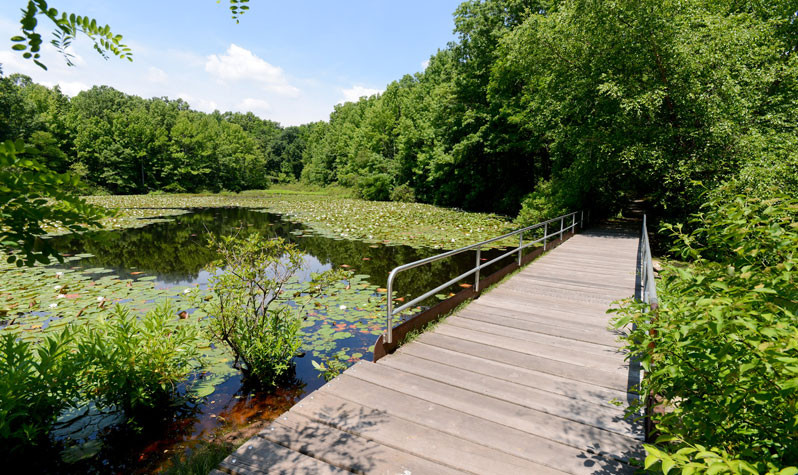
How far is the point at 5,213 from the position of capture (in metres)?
1.69

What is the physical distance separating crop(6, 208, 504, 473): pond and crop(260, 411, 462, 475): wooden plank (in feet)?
5.31

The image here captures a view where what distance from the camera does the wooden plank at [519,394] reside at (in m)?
3.22

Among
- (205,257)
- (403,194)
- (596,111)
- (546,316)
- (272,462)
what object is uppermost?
(596,111)

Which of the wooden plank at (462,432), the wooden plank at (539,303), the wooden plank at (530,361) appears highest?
the wooden plank at (539,303)

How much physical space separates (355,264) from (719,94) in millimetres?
10931

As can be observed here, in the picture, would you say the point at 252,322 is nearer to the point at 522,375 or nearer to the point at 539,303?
the point at 522,375

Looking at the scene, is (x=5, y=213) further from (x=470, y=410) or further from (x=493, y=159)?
(x=493, y=159)

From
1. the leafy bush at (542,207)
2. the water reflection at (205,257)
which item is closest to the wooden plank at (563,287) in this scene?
the water reflection at (205,257)

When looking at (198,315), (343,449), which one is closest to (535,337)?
(343,449)

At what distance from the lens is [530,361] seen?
4301mm

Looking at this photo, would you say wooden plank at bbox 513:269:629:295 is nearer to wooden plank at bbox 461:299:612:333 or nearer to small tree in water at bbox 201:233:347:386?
wooden plank at bbox 461:299:612:333

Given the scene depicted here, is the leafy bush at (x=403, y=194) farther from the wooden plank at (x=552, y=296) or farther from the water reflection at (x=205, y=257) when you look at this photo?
the wooden plank at (x=552, y=296)

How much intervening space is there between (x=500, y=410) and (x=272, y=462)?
1.86 m

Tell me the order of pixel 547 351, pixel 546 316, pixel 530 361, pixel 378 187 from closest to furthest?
1. pixel 530 361
2. pixel 547 351
3. pixel 546 316
4. pixel 378 187
